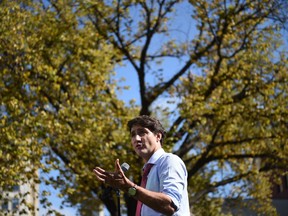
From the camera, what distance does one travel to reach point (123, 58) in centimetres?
2033

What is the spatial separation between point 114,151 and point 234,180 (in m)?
7.03

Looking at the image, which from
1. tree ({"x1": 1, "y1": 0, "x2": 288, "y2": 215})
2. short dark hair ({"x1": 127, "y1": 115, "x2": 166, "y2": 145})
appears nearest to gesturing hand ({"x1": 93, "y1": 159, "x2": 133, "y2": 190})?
short dark hair ({"x1": 127, "y1": 115, "x2": 166, "y2": 145})

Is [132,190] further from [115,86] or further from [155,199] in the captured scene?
[115,86]

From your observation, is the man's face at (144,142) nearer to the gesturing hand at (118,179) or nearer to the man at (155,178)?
the man at (155,178)

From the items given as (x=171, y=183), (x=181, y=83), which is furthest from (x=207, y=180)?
(x=171, y=183)

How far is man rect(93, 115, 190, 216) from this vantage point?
10.7ft

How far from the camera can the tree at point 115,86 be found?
50.2 ft

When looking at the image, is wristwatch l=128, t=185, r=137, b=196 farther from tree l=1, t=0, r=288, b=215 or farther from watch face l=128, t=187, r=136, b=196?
tree l=1, t=0, r=288, b=215

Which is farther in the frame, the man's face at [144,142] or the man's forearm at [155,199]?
the man's face at [144,142]

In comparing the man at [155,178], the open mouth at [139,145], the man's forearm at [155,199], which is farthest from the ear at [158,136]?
the man's forearm at [155,199]

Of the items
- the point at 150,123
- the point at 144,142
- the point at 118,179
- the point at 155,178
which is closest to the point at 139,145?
the point at 144,142

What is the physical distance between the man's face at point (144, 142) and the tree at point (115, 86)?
9.92 metres

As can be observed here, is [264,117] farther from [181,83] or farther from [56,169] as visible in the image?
[56,169]

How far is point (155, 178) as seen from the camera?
3.60m
